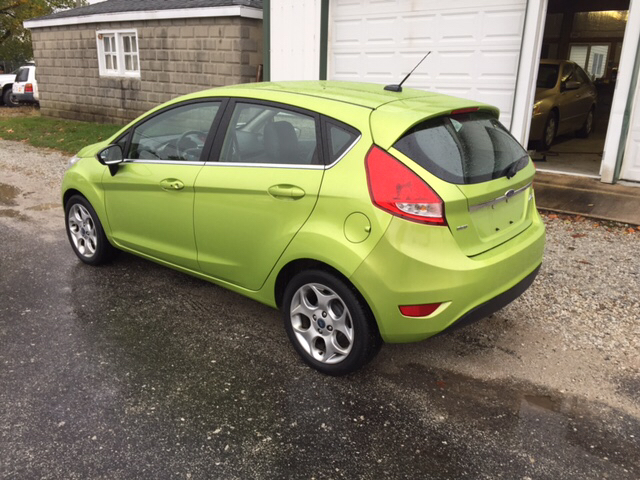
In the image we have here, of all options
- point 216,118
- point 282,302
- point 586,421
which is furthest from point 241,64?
point 586,421

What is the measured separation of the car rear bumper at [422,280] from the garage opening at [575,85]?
219 inches

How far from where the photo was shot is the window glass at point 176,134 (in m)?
4.00

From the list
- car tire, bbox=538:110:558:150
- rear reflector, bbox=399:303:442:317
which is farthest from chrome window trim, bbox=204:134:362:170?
car tire, bbox=538:110:558:150

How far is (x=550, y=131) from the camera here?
1011 centimetres

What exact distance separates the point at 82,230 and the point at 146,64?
9.54 meters

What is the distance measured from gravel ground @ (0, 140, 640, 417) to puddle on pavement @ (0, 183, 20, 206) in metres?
1.93

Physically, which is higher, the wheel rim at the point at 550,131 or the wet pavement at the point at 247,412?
the wheel rim at the point at 550,131

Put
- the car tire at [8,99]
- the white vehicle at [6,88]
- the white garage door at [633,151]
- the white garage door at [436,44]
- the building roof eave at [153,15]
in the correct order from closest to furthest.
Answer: the white garage door at [633,151] → the white garage door at [436,44] → the building roof eave at [153,15] → the car tire at [8,99] → the white vehicle at [6,88]

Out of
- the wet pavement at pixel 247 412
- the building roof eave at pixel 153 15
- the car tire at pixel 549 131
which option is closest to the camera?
the wet pavement at pixel 247 412

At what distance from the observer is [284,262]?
11.1ft

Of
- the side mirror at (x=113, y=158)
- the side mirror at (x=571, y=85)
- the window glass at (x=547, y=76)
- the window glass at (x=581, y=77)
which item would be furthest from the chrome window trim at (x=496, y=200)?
the window glass at (x=581, y=77)

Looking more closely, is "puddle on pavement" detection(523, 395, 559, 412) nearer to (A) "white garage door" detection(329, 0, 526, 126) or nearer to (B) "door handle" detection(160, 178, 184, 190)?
(B) "door handle" detection(160, 178, 184, 190)

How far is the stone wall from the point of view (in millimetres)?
11617

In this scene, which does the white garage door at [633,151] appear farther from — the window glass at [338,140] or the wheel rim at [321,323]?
the wheel rim at [321,323]
